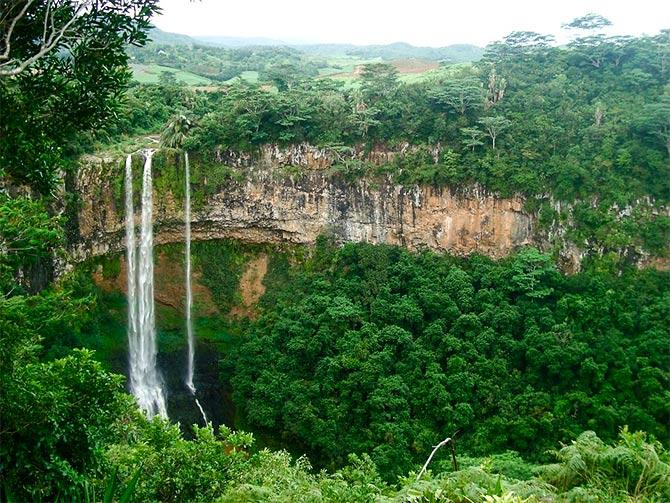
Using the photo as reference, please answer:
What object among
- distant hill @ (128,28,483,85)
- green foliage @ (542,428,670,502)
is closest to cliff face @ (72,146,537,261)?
distant hill @ (128,28,483,85)

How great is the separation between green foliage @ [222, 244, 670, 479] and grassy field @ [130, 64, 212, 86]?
1824cm

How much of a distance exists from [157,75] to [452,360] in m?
24.7

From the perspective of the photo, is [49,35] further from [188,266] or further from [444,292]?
[188,266]

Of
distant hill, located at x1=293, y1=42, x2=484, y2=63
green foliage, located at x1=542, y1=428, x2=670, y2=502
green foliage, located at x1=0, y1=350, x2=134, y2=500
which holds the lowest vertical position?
green foliage, located at x1=542, y1=428, x2=670, y2=502

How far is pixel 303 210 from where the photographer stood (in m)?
21.6

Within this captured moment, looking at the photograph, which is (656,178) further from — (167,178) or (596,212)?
(167,178)

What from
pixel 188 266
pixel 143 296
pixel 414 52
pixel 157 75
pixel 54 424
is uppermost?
pixel 414 52

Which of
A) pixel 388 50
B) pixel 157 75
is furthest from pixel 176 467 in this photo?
pixel 388 50

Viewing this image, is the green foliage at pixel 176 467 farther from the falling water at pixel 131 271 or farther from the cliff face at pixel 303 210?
the cliff face at pixel 303 210

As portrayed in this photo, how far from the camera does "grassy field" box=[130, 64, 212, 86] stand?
33.4 meters

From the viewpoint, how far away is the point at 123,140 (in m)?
21.7

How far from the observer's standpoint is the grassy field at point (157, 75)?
109ft

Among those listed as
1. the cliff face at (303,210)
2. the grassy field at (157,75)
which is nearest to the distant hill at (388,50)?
the grassy field at (157,75)

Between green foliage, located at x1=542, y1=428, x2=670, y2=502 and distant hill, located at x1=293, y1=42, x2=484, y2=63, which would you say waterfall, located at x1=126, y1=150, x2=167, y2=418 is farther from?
distant hill, located at x1=293, y1=42, x2=484, y2=63
